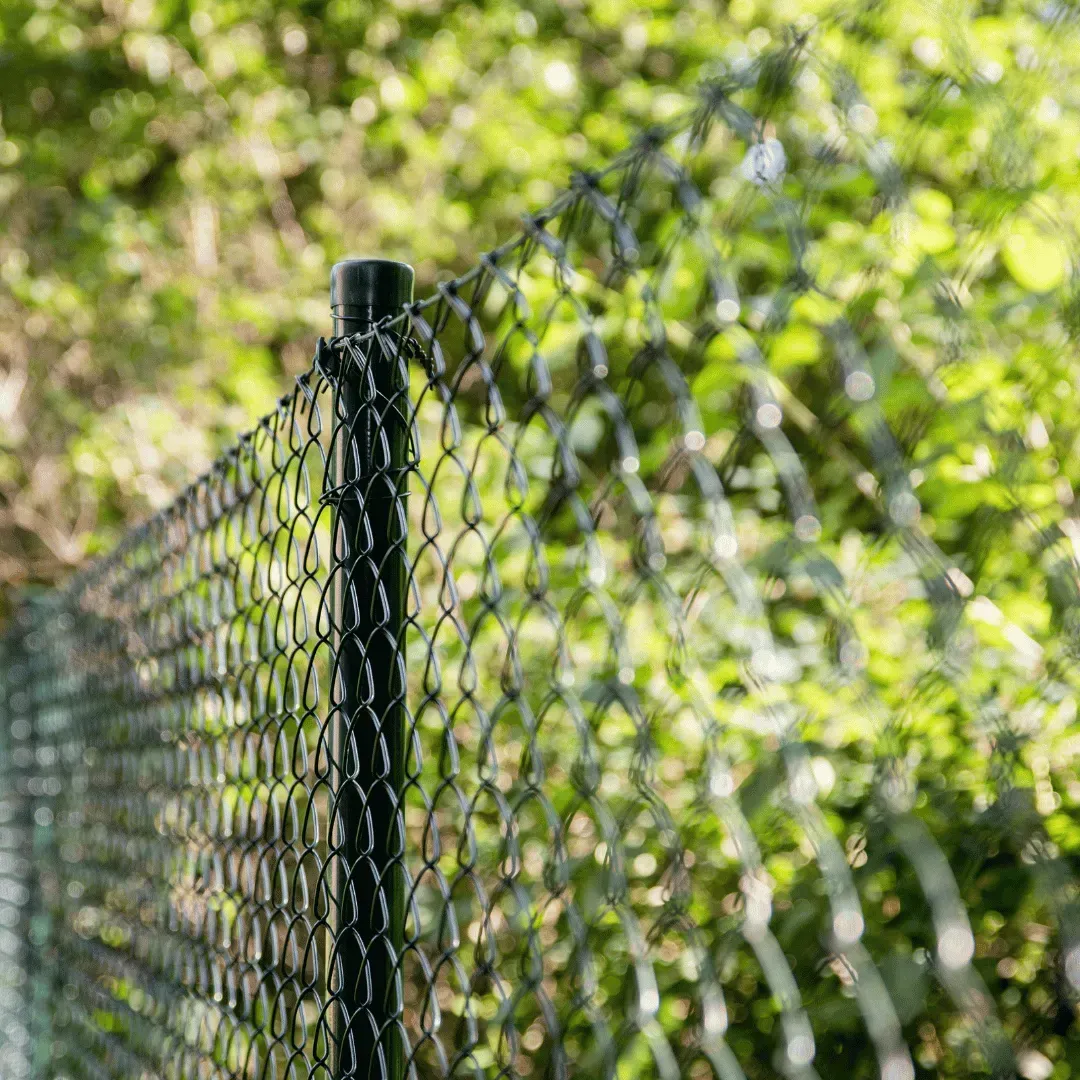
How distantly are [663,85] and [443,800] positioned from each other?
306 cm

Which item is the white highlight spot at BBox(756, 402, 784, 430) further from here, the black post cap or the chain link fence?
the black post cap


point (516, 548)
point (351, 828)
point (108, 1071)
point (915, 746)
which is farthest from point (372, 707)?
point (108, 1071)

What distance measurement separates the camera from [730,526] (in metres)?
0.76

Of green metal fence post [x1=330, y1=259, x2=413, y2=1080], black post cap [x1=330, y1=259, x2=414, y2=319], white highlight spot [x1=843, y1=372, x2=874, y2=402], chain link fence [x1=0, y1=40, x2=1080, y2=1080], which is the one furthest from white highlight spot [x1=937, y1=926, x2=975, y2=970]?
black post cap [x1=330, y1=259, x2=414, y2=319]

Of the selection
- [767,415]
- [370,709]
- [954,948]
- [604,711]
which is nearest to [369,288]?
[370,709]

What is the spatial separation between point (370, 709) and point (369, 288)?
0.50 m

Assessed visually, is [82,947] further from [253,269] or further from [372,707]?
[253,269]

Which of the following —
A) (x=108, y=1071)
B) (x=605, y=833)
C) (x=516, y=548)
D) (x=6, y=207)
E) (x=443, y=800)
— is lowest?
(x=108, y=1071)

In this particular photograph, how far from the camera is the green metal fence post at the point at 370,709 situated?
117 centimetres

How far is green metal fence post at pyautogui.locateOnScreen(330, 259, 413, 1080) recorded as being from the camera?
117cm

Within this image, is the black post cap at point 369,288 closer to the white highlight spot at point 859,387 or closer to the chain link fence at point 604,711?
the chain link fence at point 604,711

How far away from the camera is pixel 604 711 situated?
0.97m

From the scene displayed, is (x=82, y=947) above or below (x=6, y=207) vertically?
below

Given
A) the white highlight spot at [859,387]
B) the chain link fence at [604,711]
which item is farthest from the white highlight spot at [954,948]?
the white highlight spot at [859,387]
